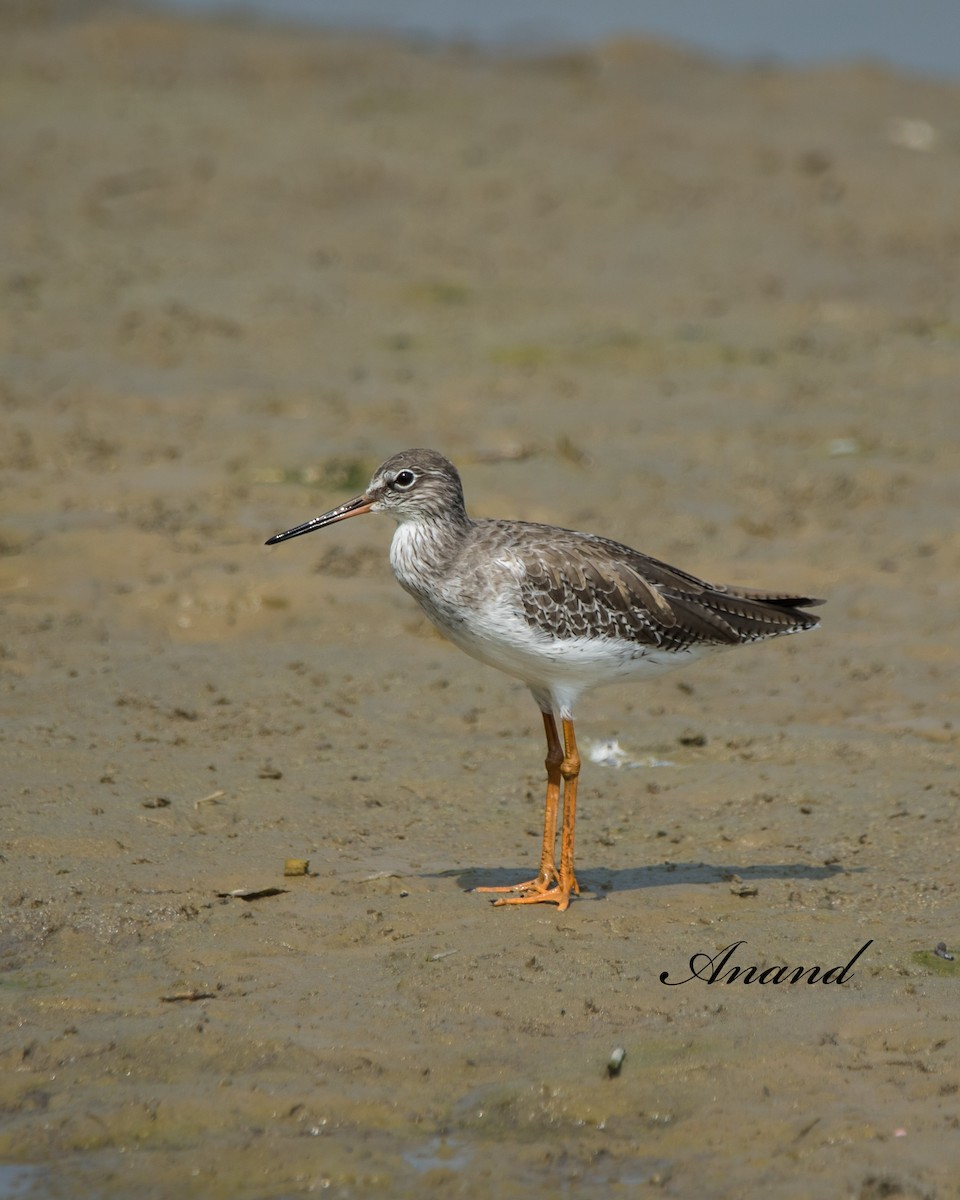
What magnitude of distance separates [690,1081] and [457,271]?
11256 millimetres

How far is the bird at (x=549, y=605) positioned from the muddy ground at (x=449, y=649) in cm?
48

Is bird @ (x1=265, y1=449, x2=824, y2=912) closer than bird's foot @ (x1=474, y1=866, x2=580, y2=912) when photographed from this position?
No

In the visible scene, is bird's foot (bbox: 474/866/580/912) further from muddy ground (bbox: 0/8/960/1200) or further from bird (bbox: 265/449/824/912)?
muddy ground (bbox: 0/8/960/1200)

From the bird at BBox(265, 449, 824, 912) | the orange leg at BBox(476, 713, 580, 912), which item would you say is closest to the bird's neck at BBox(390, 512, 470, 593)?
the bird at BBox(265, 449, 824, 912)

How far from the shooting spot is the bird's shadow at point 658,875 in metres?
7.58

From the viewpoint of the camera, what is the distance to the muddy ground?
5660 mm

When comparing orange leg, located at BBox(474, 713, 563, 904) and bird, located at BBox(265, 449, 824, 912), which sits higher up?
bird, located at BBox(265, 449, 824, 912)

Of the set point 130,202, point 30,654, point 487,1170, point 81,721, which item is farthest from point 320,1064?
point 130,202

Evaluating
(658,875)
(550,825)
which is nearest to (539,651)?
(550,825)

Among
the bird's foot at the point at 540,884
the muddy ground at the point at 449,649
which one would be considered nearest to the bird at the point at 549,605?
the bird's foot at the point at 540,884

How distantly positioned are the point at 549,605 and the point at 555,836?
1.18 metres

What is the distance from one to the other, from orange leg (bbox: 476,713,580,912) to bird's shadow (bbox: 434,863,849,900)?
141 millimetres
